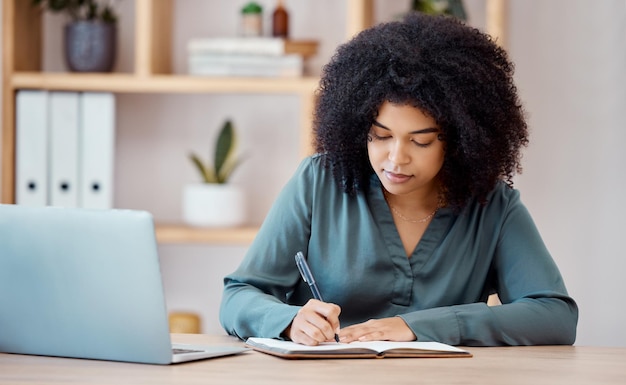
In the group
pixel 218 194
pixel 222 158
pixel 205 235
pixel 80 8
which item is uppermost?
pixel 80 8

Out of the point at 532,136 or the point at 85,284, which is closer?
the point at 85,284

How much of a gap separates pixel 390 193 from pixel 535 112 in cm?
132

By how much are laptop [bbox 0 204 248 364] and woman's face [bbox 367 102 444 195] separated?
54 cm

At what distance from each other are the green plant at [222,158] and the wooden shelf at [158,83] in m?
0.14

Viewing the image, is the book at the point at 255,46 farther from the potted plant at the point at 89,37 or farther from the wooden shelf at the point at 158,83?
the potted plant at the point at 89,37

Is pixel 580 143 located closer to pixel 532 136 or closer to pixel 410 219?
pixel 532 136

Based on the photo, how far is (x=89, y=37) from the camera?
2963mm

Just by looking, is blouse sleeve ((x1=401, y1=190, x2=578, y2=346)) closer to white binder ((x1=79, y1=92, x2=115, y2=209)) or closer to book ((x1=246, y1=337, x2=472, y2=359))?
book ((x1=246, y1=337, x2=472, y2=359))

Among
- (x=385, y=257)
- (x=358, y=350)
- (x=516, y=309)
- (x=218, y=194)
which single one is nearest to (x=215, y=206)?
(x=218, y=194)

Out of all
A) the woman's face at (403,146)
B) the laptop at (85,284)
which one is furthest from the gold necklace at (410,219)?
the laptop at (85,284)

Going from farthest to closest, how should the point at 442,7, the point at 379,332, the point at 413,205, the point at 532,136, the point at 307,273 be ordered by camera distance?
the point at 532,136
the point at 442,7
the point at 413,205
the point at 307,273
the point at 379,332

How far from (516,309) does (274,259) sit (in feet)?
1.51

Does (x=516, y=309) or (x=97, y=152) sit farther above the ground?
(x=97, y=152)

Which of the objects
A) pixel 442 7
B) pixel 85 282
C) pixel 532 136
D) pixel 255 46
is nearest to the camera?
pixel 85 282
